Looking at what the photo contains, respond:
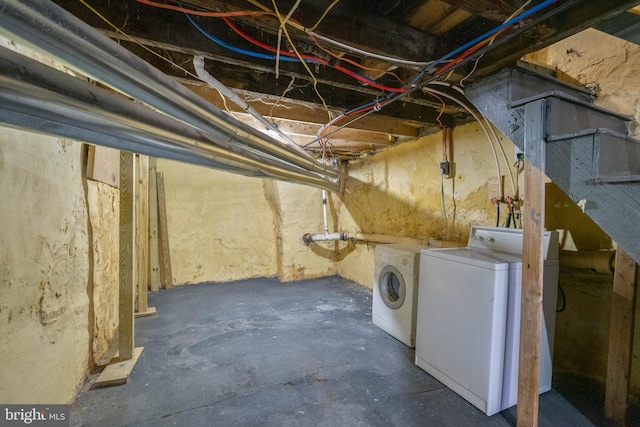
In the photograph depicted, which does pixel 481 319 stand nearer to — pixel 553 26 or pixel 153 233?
pixel 553 26

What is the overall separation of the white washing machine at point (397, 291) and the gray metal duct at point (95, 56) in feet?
5.75

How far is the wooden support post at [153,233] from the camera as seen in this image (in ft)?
11.8

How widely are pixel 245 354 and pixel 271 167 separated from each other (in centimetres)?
140

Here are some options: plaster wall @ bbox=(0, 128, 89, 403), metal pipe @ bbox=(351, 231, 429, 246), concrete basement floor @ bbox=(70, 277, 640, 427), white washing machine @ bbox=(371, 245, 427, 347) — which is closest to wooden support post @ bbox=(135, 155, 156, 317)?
concrete basement floor @ bbox=(70, 277, 640, 427)

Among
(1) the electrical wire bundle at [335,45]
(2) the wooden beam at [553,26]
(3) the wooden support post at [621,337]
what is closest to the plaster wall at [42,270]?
(1) the electrical wire bundle at [335,45]

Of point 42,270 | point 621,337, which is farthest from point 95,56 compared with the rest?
point 621,337

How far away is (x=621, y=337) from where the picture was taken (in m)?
1.36

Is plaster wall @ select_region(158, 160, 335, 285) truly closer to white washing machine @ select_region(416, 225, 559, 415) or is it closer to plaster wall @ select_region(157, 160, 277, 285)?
plaster wall @ select_region(157, 160, 277, 285)

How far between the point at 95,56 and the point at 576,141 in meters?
1.64

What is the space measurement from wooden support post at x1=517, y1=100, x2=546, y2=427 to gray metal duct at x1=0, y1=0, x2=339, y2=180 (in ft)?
4.62

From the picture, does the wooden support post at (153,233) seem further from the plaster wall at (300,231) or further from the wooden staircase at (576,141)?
the wooden staircase at (576,141)

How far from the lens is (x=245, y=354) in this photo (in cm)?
201

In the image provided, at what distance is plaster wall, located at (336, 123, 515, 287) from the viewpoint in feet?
7.48

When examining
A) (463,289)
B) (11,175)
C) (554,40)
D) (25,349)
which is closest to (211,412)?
(25,349)
